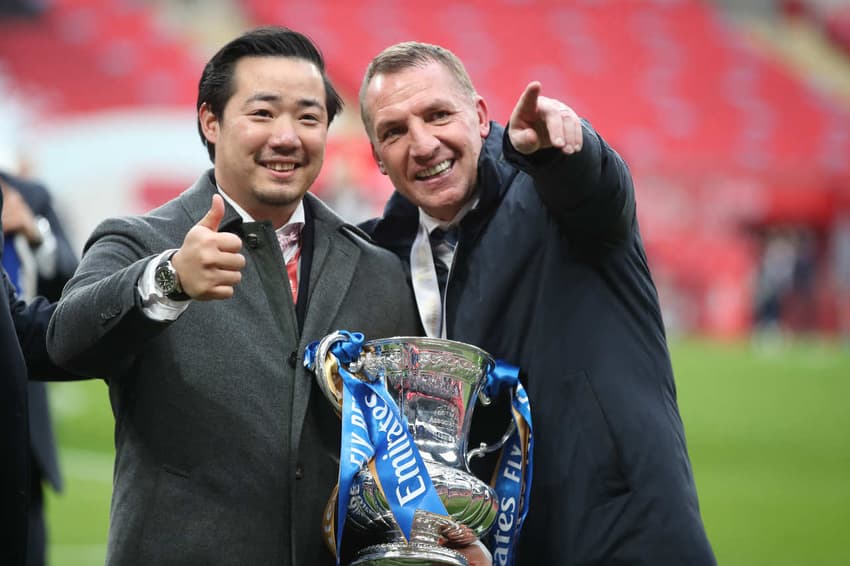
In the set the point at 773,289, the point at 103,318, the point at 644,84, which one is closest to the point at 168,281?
the point at 103,318

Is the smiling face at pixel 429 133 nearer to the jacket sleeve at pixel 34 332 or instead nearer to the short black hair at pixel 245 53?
the short black hair at pixel 245 53

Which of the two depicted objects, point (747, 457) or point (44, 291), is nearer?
point (44, 291)

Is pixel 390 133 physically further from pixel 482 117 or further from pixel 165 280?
pixel 165 280

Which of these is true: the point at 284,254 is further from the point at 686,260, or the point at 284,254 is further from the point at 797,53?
the point at 797,53

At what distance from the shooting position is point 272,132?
7.91 ft

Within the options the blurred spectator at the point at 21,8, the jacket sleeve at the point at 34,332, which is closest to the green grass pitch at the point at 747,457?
the jacket sleeve at the point at 34,332

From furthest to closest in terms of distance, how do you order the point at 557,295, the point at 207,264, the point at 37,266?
the point at 37,266
the point at 557,295
the point at 207,264

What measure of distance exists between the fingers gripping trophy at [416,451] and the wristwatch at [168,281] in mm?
350

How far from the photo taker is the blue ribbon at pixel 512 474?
7.53 feet

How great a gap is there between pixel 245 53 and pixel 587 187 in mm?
795

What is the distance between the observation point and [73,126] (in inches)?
796

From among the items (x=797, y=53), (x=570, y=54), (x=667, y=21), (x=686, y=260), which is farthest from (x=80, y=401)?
(x=797, y=53)

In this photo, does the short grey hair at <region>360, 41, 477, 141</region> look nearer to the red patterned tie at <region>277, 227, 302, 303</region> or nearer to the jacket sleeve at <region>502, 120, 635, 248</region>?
the red patterned tie at <region>277, 227, 302, 303</region>

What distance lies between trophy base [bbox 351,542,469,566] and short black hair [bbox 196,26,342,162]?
989mm
